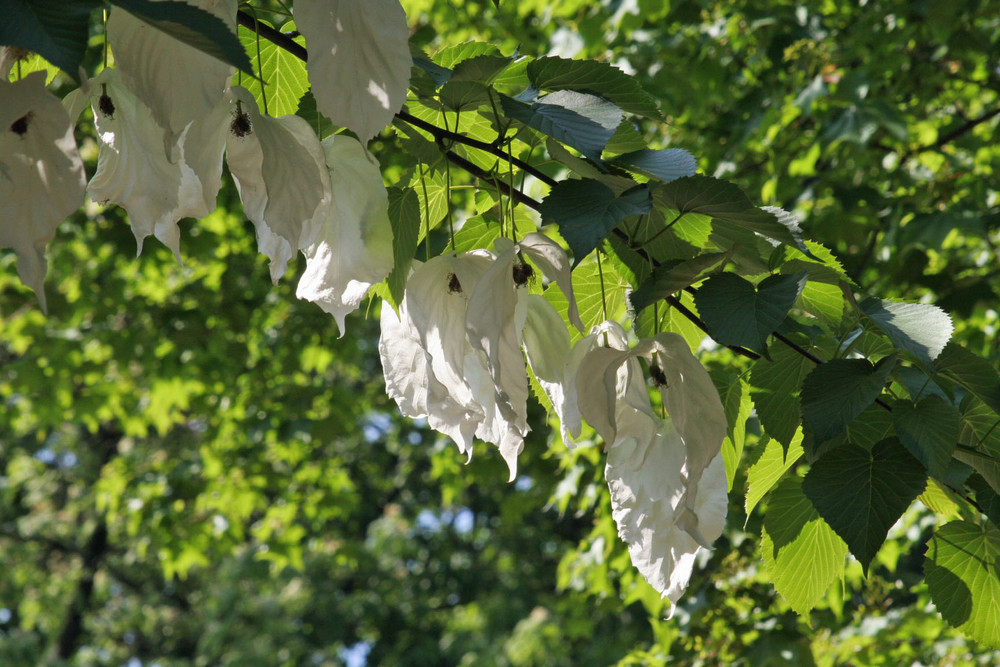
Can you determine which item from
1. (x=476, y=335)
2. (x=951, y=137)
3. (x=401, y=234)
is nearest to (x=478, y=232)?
(x=401, y=234)

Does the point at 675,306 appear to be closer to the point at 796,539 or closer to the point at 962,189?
the point at 796,539

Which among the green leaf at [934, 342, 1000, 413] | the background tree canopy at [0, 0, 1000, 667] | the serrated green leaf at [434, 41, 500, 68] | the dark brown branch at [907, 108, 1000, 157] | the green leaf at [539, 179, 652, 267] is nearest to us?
the green leaf at [539, 179, 652, 267]

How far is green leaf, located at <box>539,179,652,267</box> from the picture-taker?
0.55 metres

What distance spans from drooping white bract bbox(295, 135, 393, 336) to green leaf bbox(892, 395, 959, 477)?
0.39 metres

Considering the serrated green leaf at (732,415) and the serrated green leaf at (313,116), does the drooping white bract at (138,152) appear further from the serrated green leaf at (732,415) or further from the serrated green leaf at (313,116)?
the serrated green leaf at (732,415)

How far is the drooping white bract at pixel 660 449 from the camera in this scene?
0.58m

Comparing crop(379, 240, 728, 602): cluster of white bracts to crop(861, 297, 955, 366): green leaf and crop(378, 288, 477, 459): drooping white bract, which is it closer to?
crop(378, 288, 477, 459): drooping white bract

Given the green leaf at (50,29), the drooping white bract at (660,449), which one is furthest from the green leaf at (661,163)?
the green leaf at (50,29)

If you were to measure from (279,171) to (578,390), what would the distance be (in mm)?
237

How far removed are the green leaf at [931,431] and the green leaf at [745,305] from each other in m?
0.13

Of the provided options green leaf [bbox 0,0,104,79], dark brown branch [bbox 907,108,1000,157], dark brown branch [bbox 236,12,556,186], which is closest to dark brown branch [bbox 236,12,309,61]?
→ dark brown branch [bbox 236,12,556,186]

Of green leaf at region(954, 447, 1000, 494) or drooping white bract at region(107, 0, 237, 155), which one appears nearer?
drooping white bract at region(107, 0, 237, 155)

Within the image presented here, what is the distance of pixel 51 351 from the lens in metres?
3.78

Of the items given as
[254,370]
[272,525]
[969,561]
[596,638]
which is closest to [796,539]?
[969,561]
